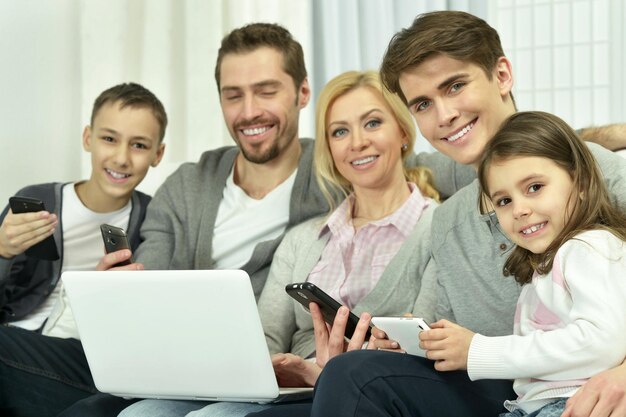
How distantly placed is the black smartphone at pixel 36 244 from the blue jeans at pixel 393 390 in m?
0.91

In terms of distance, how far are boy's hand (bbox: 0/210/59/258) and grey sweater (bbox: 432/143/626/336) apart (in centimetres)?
92

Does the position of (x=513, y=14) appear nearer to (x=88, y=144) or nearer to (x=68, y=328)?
(x=88, y=144)

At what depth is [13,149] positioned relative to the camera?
Result: 305 centimetres

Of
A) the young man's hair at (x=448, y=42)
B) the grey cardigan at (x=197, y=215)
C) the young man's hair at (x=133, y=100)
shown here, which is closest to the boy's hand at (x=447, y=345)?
the young man's hair at (x=448, y=42)

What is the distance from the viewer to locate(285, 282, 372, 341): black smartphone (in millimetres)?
1660

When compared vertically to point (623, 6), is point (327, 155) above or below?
below

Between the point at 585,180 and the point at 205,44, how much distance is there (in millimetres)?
2218

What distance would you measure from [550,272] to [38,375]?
1.17 meters

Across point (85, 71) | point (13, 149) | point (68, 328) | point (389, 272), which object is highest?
point (85, 71)

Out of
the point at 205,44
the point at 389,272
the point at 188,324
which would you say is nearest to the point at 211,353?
the point at 188,324

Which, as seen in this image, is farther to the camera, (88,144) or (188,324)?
(88,144)

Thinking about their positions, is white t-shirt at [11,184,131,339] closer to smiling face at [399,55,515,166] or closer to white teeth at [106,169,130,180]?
white teeth at [106,169,130,180]

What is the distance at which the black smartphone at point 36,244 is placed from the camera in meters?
2.18

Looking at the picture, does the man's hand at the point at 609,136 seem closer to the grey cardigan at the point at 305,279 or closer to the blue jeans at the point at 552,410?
the grey cardigan at the point at 305,279
